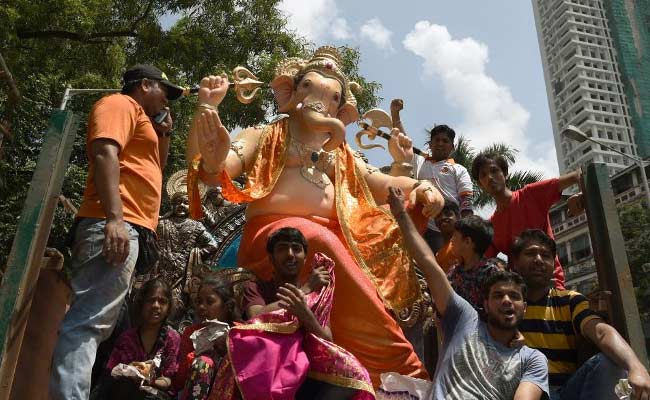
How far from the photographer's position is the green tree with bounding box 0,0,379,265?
8.94 m

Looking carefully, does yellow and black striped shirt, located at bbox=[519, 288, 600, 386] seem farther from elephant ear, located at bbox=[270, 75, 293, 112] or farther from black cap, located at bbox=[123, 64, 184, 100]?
elephant ear, located at bbox=[270, 75, 293, 112]

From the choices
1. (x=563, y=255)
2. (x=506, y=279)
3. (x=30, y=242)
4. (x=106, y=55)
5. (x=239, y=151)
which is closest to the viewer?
(x=30, y=242)

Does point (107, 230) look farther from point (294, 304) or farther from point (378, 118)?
point (378, 118)

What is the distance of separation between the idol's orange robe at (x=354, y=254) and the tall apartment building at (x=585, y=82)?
181 ft

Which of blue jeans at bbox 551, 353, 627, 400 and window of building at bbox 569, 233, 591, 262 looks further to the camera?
window of building at bbox 569, 233, 591, 262

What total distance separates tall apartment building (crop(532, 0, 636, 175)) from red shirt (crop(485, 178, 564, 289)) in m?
54.9

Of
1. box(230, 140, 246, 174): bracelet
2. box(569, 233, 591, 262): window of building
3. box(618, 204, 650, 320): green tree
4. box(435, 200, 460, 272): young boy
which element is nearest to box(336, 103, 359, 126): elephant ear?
box(230, 140, 246, 174): bracelet

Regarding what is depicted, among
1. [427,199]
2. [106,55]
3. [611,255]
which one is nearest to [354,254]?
[427,199]

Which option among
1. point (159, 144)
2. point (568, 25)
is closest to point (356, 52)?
point (159, 144)

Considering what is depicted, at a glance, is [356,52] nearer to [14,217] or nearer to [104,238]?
[14,217]

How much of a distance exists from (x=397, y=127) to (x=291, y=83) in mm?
905

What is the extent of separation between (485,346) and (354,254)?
1.16 metres

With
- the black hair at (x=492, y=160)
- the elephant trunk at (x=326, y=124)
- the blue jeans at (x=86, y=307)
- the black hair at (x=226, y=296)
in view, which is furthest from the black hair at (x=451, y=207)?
the blue jeans at (x=86, y=307)

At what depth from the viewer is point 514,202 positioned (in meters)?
3.89
